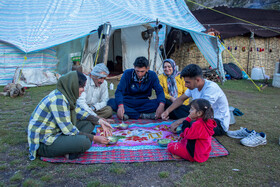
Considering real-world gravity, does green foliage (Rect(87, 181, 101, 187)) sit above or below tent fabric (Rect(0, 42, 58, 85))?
below

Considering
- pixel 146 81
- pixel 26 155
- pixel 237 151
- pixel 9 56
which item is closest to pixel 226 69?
pixel 146 81

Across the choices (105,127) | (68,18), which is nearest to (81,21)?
(68,18)

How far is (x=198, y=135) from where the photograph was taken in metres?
2.26

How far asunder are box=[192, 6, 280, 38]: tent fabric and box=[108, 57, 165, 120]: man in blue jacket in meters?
8.03

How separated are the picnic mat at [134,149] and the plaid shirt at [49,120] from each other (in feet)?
0.97

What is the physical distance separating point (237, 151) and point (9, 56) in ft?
25.7

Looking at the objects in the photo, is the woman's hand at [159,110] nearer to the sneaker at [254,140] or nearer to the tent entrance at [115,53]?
the sneaker at [254,140]

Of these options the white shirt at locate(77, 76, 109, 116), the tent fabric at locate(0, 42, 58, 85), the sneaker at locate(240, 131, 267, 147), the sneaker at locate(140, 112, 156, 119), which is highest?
the tent fabric at locate(0, 42, 58, 85)

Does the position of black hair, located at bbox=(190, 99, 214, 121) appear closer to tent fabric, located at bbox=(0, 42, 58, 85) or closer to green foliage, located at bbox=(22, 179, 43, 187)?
green foliage, located at bbox=(22, 179, 43, 187)

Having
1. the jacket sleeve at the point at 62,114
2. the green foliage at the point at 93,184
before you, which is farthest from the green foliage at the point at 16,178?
the green foliage at the point at 93,184

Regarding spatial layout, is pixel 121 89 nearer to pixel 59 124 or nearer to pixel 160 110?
pixel 160 110

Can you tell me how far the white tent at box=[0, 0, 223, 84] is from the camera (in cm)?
733

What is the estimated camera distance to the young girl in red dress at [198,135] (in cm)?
225

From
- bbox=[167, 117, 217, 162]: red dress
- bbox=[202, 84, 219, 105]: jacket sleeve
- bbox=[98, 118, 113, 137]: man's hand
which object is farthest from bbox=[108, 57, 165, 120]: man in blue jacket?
bbox=[167, 117, 217, 162]: red dress
